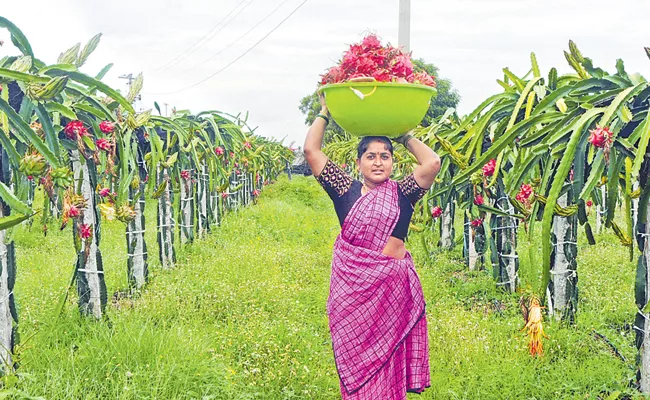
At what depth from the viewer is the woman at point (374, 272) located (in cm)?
226

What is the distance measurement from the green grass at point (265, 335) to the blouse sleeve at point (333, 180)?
32.2 inches

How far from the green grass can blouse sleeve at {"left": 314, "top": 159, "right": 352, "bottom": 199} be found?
817 mm

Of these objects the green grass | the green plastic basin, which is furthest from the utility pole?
the green plastic basin

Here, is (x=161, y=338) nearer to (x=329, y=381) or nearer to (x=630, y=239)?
(x=329, y=381)

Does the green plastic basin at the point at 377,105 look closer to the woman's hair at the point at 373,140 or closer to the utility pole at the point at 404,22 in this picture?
the woman's hair at the point at 373,140

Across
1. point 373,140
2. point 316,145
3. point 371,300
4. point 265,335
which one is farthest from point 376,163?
point 265,335

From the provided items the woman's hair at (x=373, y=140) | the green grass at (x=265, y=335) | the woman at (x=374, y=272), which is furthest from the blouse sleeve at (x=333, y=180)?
the green grass at (x=265, y=335)

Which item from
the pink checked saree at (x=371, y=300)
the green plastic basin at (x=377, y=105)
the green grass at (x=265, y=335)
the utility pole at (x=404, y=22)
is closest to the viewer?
the green plastic basin at (x=377, y=105)

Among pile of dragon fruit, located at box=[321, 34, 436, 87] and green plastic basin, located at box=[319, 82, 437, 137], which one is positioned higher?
pile of dragon fruit, located at box=[321, 34, 436, 87]

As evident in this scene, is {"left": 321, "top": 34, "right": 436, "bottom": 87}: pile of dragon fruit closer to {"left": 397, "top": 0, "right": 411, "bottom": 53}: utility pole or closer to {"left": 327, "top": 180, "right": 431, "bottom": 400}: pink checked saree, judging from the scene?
{"left": 327, "top": 180, "right": 431, "bottom": 400}: pink checked saree

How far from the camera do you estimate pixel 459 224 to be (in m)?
9.69

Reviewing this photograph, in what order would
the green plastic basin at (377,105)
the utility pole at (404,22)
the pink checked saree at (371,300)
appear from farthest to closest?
1. the utility pole at (404,22)
2. the pink checked saree at (371,300)
3. the green plastic basin at (377,105)

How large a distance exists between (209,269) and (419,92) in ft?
11.7

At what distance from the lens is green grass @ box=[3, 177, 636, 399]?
2.86 meters
